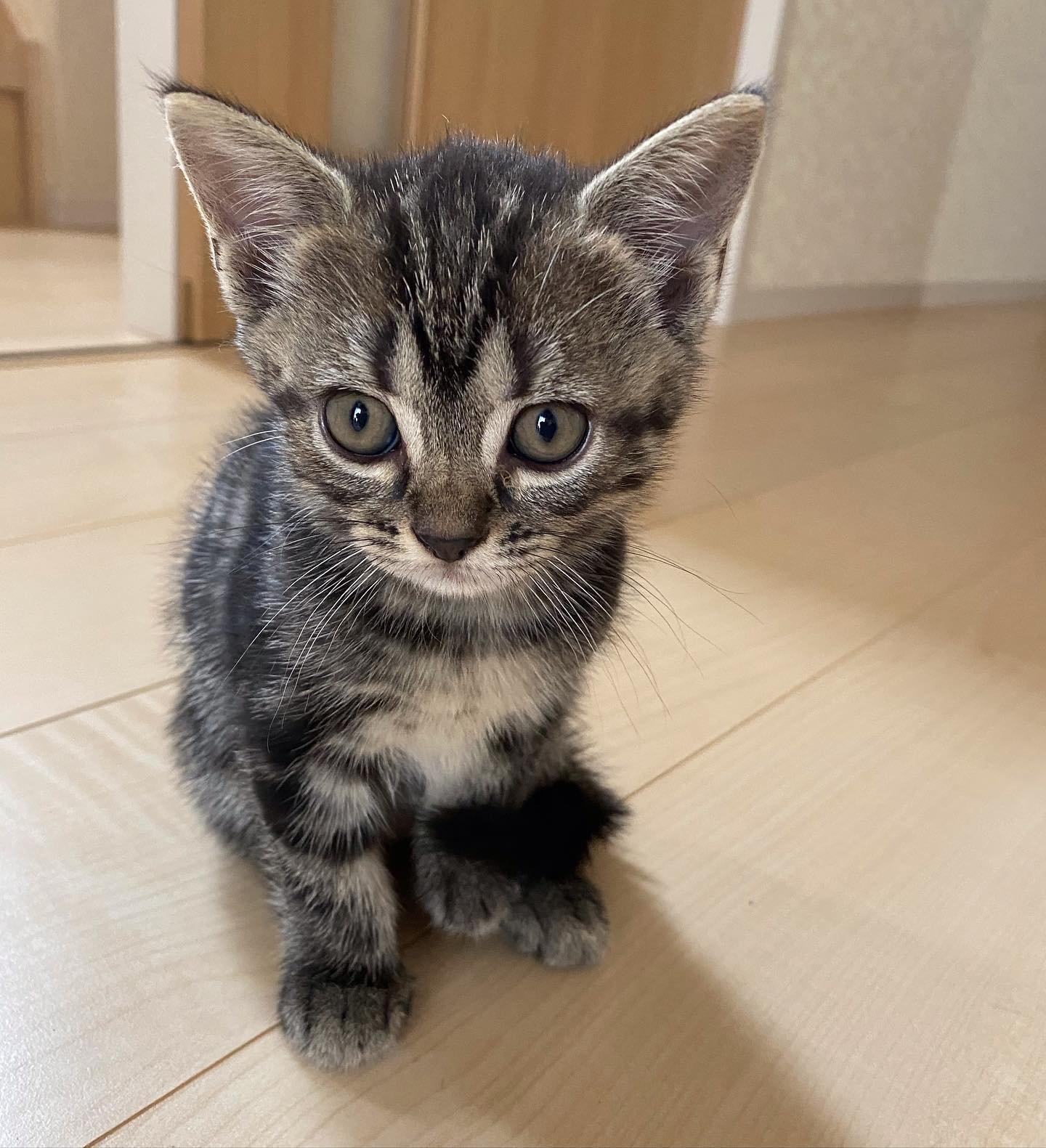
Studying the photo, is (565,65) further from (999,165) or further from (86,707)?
(999,165)

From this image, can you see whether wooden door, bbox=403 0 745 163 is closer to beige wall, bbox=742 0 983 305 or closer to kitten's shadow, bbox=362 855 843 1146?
beige wall, bbox=742 0 983 305

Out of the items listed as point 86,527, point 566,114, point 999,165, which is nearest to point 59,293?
point 566,114

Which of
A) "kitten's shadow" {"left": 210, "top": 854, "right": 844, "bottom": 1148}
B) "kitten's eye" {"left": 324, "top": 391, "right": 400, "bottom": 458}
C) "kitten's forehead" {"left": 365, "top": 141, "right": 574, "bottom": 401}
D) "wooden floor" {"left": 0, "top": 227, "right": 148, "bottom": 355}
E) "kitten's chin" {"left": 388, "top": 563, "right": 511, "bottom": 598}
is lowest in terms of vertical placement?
"kitten's shadow" {"left": 210, "top": 854, "right": 844, "bottom": 1148}

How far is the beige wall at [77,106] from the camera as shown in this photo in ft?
11.3

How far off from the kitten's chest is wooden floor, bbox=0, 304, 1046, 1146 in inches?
5.6

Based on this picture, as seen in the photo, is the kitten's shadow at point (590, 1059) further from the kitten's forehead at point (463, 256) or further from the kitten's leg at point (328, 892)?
the kitten's forehead at point (463, 256)

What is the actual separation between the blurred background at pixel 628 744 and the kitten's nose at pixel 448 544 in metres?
0.25

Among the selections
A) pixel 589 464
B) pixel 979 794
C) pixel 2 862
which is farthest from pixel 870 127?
pixel 2 862

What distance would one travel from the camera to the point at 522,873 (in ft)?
2.38

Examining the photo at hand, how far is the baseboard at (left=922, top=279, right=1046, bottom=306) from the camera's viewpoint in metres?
4.03

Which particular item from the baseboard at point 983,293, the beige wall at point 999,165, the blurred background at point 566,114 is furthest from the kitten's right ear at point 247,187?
the baseboard at point 983,293

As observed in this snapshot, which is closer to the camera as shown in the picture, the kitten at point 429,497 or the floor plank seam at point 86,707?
the kitten at point 429,497

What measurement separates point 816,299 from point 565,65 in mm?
Answer: 1236

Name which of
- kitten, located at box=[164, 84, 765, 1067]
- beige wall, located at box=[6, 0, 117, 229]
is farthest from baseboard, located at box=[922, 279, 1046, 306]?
kitten, located at box=[164, 84, 765, 1067]
